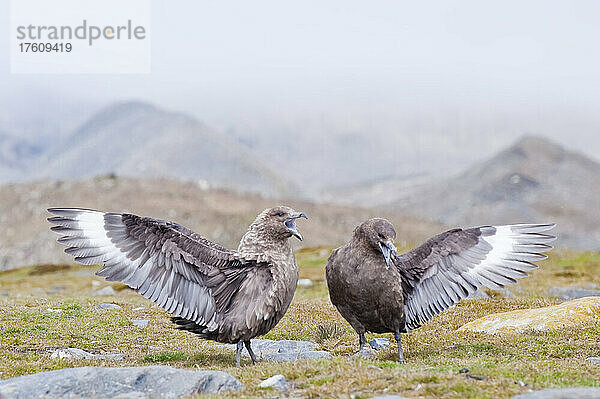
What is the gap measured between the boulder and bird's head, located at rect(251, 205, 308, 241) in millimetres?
6854

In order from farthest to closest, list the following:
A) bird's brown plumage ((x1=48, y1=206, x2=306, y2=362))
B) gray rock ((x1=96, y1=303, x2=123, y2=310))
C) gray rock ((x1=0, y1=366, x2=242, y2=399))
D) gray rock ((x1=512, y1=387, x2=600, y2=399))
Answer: gray rock ((x1=96, y1=303, x2=123, y2=310)) → bird's brown plumage ((x1=48, y1=206, x2=306, y2=362)) → gray rock ((x1=0, y1=366, x2=242, y2=399)) → gray rock ((x1=512, y1=387, x2=600, y2=399))

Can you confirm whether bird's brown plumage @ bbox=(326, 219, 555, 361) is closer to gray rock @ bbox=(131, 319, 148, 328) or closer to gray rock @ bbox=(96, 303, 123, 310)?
gray rock @ bbox=(131, 319, 148, 328)

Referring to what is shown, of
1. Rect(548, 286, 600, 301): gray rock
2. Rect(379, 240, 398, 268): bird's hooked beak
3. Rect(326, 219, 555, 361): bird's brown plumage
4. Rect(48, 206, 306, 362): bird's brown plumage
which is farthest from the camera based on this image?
Rect(548, 286, 600, 301): gray rock

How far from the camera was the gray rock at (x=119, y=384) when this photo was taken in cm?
978

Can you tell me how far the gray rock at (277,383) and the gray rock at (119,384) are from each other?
0.36 meters

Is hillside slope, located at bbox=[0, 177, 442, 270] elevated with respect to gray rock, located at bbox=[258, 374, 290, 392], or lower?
lower

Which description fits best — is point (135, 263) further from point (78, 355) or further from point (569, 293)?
point (569, 293)

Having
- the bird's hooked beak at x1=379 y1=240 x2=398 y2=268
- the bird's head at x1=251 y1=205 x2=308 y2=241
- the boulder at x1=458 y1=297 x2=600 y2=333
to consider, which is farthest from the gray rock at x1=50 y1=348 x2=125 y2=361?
the boulder at x1=458 y1=297 x2=600 y2=333

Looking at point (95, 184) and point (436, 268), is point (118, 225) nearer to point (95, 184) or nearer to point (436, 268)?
point (436, 268)

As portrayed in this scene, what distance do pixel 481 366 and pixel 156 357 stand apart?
6.18 m

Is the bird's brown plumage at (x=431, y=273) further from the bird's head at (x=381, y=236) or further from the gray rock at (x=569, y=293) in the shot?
the gray rock at (x=569, y=293)

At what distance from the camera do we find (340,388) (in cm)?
955

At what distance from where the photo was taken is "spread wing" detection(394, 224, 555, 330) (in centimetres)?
1334

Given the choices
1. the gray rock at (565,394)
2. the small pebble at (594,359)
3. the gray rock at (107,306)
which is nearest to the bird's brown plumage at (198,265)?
the gray rock at (565,394)
